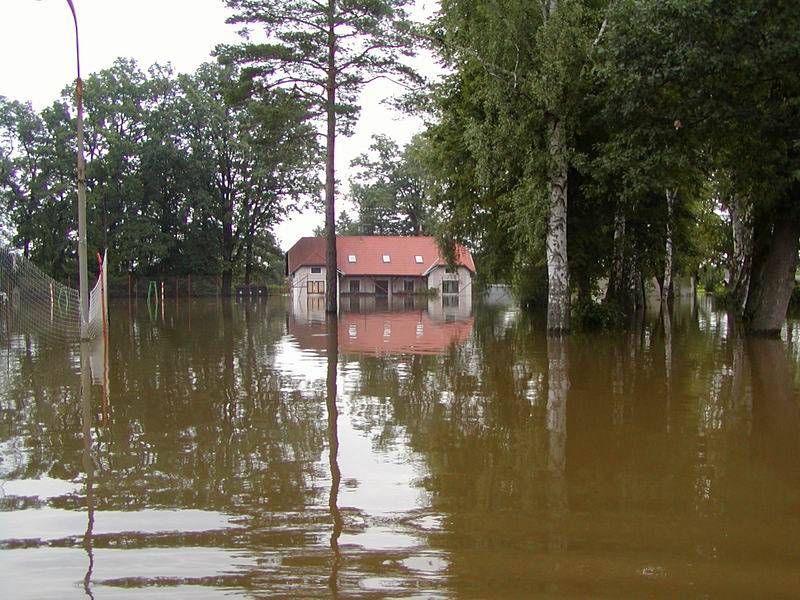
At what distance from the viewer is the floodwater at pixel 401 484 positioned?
416cm

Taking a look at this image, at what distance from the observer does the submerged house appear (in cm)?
6988

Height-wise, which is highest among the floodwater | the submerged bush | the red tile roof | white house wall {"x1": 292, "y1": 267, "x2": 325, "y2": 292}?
the red tile roof

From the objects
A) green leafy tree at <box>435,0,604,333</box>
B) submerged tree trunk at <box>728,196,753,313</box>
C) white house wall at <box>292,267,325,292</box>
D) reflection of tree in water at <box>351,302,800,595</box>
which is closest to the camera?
reflection of tree in water at <box>351,302,800,595</box>

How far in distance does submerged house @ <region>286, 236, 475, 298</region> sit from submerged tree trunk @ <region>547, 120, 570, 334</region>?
161 ft

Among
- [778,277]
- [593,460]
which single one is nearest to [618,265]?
[778,277]

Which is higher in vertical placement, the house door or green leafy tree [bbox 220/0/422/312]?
green leafy tree [bbox 220/0/422/312]

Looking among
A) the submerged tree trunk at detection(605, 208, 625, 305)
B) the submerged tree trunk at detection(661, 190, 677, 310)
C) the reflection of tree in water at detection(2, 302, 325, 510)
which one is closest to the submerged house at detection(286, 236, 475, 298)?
the submerged tree trunk at detection(661, 190, 677, 310)

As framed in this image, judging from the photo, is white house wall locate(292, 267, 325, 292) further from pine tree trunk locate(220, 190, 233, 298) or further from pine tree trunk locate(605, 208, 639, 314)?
pine tree trunk locate(605, 208, 639, 314)

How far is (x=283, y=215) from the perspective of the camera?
67.8 m

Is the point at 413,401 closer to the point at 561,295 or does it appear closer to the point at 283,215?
the point at 561,295

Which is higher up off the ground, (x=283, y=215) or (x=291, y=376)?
(x=283, y=215)

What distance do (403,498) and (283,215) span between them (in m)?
63.8

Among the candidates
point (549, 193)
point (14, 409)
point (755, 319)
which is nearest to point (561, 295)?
point (549, 193)

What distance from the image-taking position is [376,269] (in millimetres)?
70062
